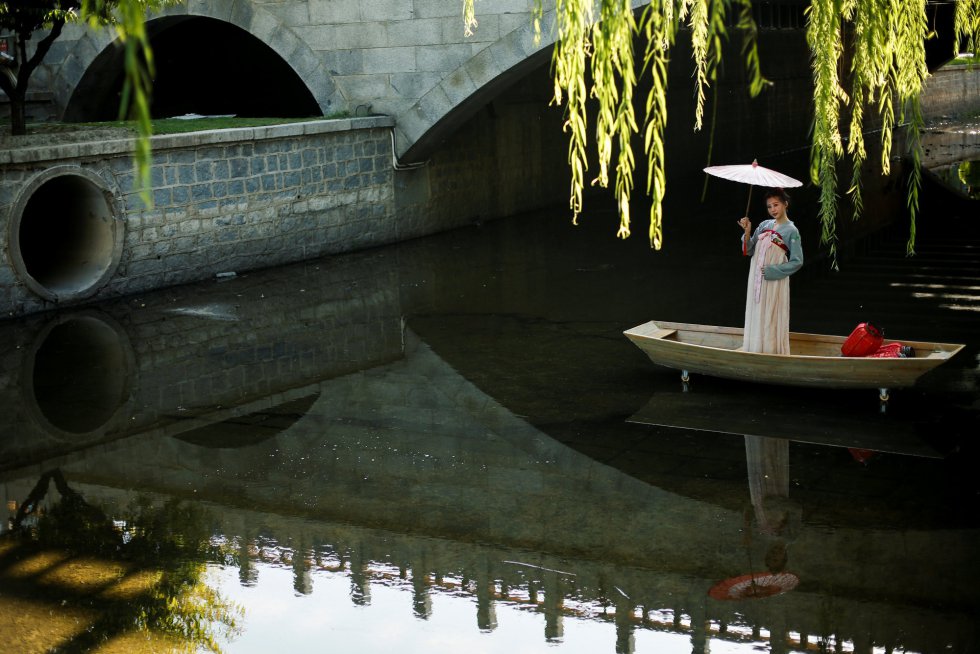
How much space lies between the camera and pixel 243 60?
69.3 feet

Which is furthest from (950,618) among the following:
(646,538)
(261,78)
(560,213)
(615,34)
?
(261,78)

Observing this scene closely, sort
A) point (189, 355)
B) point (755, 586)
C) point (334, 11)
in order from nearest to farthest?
point (755, 586) → point (189, 355) → point (334, 11)

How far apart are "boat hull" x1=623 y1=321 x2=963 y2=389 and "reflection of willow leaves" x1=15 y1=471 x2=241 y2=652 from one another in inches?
142

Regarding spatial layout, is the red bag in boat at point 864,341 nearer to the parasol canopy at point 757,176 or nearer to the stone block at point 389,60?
the parasol canopy at point 757,176

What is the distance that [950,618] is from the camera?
4.63m

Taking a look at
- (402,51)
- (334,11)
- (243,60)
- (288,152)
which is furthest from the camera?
(243,60)

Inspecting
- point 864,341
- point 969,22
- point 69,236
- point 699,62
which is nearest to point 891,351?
point 864,341

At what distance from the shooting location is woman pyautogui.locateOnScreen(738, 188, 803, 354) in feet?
25.3

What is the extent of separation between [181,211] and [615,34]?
9.69 m

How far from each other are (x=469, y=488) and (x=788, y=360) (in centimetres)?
250

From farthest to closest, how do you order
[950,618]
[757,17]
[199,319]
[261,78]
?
[757,17] → [261,78] → [199,319] → [950,618]

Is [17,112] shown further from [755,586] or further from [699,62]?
[755,586]

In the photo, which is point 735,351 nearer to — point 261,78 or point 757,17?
point 261,78

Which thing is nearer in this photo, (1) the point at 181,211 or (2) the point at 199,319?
(2) the point at 199,319
